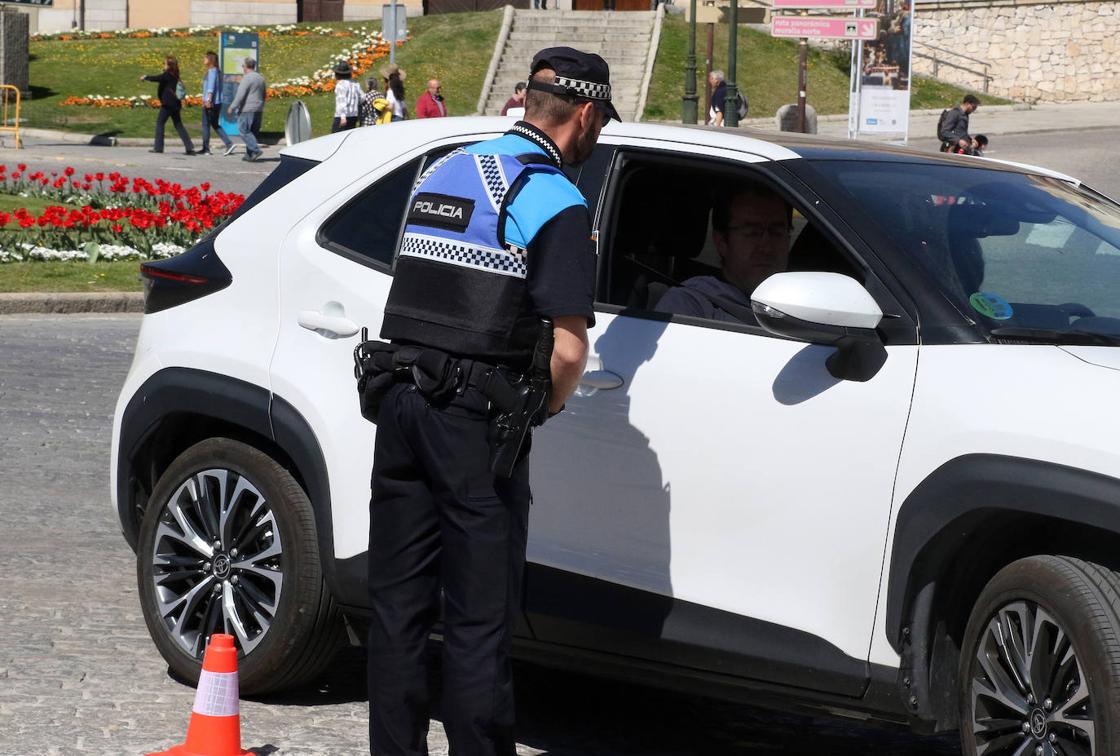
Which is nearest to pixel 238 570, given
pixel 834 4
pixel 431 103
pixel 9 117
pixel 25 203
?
pixel 25 203

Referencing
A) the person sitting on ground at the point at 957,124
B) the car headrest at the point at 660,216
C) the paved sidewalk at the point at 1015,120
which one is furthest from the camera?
the paved sidewalk at the point at 1015,120

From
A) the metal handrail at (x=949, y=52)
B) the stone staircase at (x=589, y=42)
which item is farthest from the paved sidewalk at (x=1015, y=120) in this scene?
the stone staircase at (x=589, y=42)

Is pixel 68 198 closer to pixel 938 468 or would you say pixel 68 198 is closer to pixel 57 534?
pixel 57 534

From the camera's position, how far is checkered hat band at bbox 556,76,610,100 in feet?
12.9

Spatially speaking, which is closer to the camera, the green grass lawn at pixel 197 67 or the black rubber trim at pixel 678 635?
the black rubber trim at pixel 678 635

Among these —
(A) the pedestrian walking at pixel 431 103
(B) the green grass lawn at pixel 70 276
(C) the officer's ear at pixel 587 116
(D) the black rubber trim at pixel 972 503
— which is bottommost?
(B) the green grass lawn at pixel 70 276

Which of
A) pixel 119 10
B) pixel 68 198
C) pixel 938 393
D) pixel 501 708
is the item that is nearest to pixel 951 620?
pixel 938 393

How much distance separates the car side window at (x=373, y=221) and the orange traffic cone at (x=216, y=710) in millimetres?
1241

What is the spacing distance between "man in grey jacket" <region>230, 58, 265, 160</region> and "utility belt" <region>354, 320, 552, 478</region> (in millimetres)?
26682

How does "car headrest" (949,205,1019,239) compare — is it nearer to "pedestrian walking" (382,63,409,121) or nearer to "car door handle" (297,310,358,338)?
"car door handle" (297,310,358,338)

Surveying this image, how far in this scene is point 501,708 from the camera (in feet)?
12.8

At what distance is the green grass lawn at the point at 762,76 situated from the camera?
132 feet

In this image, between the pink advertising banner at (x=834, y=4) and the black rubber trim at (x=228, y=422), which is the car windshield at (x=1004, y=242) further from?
the pink advertising banner at (x=834, y=4)

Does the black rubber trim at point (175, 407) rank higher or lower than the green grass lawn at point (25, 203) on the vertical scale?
higher
